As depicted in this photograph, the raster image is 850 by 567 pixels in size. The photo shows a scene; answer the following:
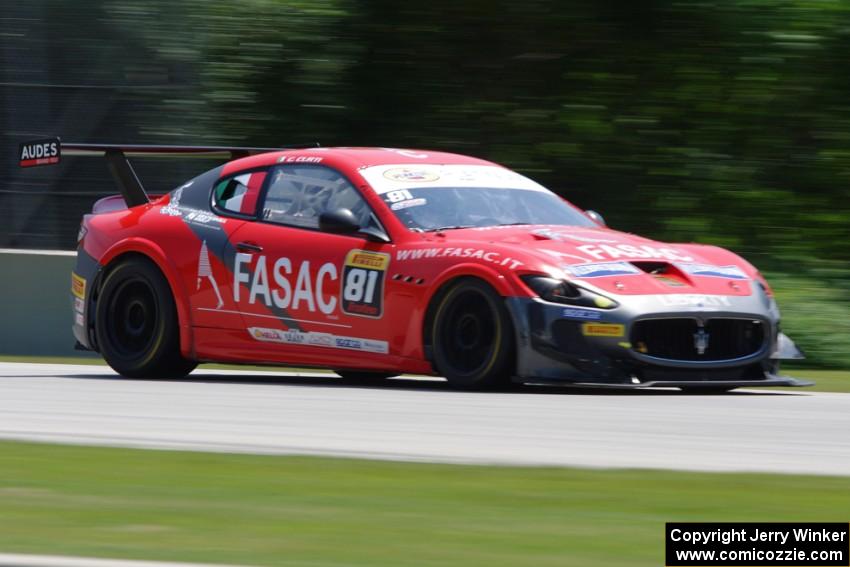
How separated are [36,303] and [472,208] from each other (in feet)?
19.9

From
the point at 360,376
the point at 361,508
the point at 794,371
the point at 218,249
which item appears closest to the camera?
the point at 361,508

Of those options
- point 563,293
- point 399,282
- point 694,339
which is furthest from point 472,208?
point 694,339

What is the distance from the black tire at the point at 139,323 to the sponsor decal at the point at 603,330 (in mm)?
2942

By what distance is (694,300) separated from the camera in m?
8.77

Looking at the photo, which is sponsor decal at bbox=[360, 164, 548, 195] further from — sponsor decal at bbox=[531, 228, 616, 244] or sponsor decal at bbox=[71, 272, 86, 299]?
sponsor decal at bbox=[71, 272, 86, 299]

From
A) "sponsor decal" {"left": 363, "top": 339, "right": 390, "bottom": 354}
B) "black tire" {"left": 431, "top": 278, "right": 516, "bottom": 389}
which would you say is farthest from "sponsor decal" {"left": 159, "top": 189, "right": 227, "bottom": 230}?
"black tire" {"left": 431, "top": 278, "right": 516, "bottom": 389}

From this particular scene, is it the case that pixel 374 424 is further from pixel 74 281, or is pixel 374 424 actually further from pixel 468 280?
pixel 74 281

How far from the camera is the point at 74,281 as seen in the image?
11.2 meters

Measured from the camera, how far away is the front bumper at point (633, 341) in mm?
8594

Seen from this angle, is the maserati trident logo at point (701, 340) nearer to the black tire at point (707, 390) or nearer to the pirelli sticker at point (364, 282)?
the black tire at point (707, 390)

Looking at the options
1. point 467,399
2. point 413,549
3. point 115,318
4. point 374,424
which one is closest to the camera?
point 413,549

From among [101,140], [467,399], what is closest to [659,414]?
[467,399]

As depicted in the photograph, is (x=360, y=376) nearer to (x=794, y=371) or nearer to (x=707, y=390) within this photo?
(x=707, y=390)

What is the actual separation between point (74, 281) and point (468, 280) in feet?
11.2
